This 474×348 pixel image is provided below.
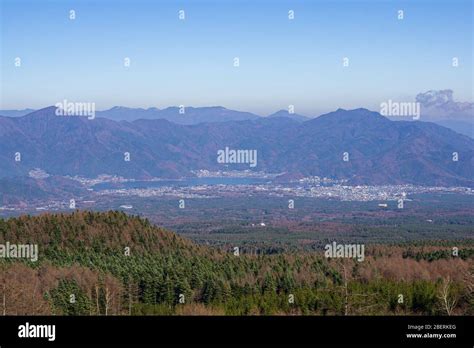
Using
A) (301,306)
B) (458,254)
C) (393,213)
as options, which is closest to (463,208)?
→ (393,213)
